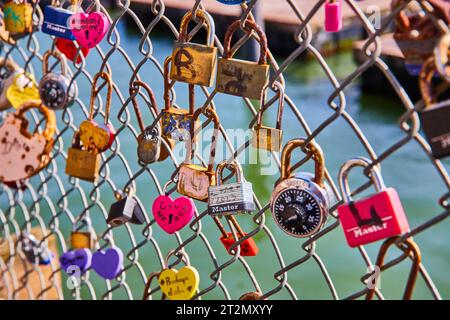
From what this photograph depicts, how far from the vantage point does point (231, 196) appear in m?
0.91

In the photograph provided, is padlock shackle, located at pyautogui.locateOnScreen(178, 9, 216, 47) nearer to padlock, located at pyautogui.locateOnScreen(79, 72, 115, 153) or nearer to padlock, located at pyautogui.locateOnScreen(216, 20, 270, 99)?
padlock, located at pyautogui.locateOnScreen(216, 20, 270, 99)

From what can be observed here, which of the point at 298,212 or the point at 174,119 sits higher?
the point at 174,119

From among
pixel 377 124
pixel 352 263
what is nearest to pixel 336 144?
pixel 377 124

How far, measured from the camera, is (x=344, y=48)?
812 centimetres

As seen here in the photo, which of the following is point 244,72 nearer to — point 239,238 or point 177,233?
point 239,238

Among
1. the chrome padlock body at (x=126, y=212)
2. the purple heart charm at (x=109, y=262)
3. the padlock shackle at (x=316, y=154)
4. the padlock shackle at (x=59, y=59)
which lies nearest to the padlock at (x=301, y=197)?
the padlock shackle at (x=316, y=154)

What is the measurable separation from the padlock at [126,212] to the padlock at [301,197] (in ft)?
1.27

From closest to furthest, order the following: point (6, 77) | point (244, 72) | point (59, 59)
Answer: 1. point (244, 72)
2. point (59, 59)
3. point (6, 77)

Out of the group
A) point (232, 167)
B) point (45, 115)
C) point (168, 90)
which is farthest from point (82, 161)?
point (232, 167)

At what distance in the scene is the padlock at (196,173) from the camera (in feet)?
3.11

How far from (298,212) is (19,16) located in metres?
0.84

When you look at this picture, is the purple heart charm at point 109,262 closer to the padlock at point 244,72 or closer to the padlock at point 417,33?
the padlock at point 244,72
